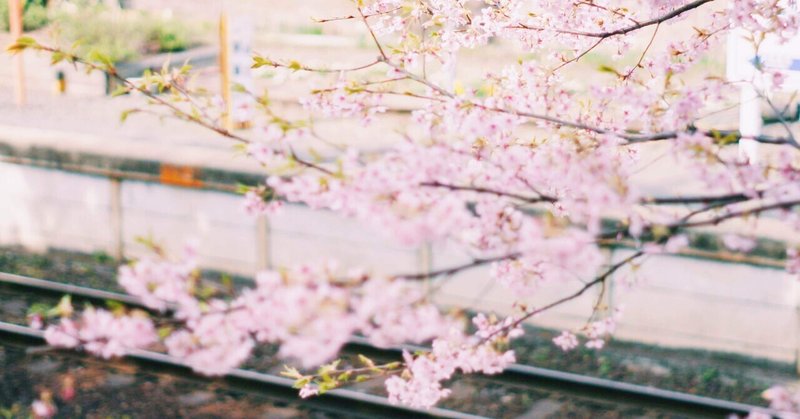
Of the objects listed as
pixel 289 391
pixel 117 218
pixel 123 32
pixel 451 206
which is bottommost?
pixel 289 391

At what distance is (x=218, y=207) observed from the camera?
11023 mm

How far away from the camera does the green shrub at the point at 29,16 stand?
21.0 metres

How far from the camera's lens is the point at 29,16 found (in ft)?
70.9

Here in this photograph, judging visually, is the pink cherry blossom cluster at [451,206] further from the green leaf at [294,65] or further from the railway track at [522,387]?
the railway track at [522,387]

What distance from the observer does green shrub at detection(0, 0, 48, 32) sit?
21.0 meters

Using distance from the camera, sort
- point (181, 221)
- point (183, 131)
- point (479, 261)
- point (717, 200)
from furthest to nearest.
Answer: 1. point (183, 131)
2. point (181, 221)
3. point (717, 200)
4. point (479, 261)

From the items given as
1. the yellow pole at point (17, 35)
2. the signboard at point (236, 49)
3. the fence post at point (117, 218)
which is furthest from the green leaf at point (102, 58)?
the yellow pole at point (17, 35)

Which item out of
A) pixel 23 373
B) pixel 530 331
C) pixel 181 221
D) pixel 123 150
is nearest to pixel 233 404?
pixel 23 373

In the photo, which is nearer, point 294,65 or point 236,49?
point 294,65

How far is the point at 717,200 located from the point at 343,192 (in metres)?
1.02

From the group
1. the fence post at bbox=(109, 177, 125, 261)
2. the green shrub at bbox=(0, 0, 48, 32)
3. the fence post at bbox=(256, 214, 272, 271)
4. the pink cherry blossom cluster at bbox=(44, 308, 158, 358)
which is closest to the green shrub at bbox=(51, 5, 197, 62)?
the green shrub at bbox=(0, 0, 48, 32)

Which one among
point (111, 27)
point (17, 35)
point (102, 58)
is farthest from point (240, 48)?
point (102, 58)

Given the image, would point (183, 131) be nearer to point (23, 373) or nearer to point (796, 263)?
point (23, 373)

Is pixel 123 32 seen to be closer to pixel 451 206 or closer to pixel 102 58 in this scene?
pixel 102 58
